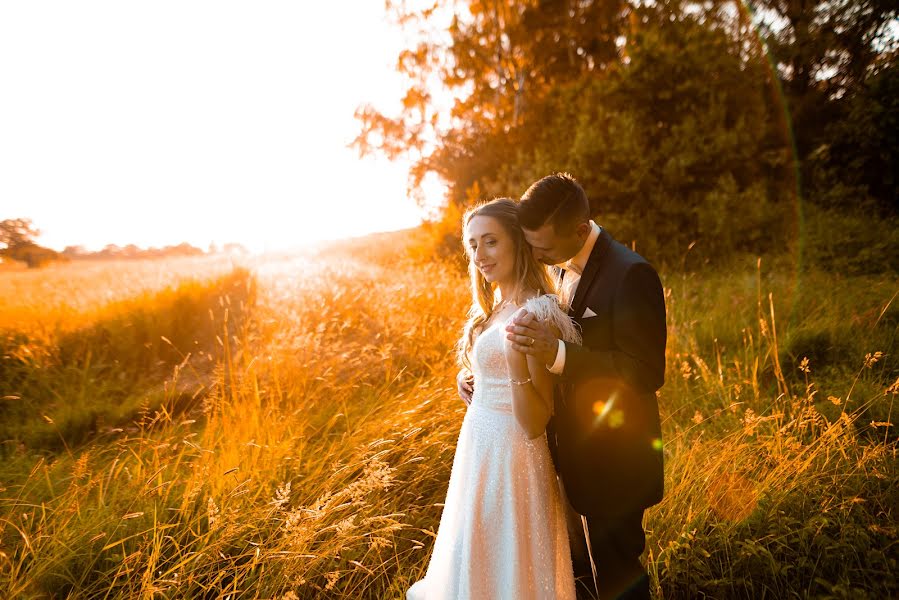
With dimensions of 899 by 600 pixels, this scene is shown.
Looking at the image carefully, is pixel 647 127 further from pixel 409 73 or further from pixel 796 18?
pixel 409 73

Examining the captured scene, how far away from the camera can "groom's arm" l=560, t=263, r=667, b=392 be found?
1.81 m

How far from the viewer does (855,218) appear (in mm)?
9539

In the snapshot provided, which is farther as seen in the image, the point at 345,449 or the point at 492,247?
the point at 345,449

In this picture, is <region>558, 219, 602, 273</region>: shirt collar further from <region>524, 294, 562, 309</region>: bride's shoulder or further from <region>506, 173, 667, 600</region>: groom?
<region>524, 294, 562, 309</region>: bride's shoulder

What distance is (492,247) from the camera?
2.08 metres

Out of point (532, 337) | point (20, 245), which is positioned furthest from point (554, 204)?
point (20, 245)

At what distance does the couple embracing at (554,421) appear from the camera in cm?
185

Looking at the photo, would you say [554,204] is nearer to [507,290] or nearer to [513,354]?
[507,290]

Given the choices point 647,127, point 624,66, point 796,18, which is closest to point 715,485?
point 647,127

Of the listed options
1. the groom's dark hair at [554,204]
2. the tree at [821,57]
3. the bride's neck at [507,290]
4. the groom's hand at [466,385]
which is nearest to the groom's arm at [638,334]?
the groom's dark hair at [554,204]

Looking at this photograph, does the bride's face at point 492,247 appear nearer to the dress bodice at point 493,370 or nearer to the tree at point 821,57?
the dress bodice at point 493,370

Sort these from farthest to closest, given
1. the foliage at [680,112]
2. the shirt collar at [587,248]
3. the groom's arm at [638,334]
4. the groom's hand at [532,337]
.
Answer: the foliage at [680,112], the shirt collar at [587,248], the groom's arm at [638,334], the groom's hand at [532,337]

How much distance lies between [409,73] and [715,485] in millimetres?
15110

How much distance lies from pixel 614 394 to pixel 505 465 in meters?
0.53
